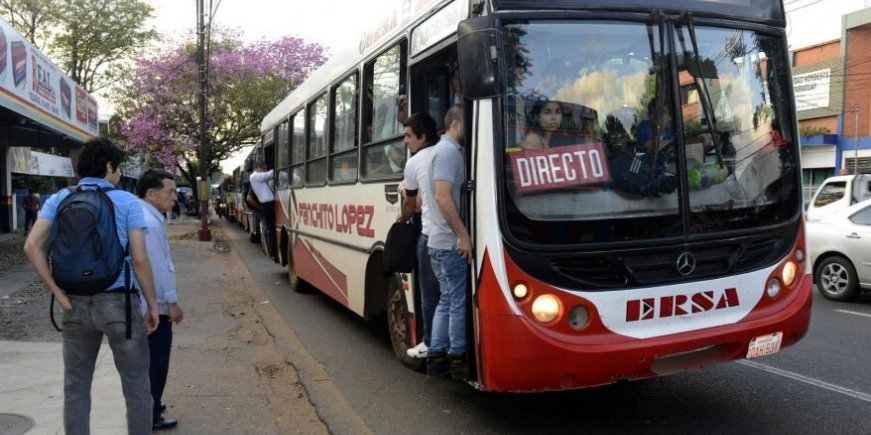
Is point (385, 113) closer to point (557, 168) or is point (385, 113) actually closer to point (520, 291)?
point (557, 168)

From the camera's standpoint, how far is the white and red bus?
3.71m

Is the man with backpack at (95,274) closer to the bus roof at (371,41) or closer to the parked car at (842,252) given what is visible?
the bus roof at (371,41)

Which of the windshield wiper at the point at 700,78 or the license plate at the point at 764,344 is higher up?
the windshield wiper at the point at 700,78

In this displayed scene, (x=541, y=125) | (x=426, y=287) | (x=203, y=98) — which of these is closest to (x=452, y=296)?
(x=426, y=287)

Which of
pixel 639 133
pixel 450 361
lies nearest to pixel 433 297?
pixel 450 361

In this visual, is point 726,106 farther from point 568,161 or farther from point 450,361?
point 450,361

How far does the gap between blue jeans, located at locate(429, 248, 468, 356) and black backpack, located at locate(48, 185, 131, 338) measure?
5.84 ft

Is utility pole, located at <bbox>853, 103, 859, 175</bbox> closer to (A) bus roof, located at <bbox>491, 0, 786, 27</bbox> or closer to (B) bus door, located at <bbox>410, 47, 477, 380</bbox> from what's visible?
(A) bus roof, located at <bbox>491, 0, 786, 27</bbox>

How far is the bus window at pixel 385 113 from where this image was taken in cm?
536

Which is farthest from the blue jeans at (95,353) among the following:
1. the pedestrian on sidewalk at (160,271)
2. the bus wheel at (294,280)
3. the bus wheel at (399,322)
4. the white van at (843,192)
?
the white van at (843,192)

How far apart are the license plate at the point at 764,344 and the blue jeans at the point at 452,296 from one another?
171cm

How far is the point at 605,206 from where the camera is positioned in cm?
381

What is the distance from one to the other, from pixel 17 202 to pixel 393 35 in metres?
25.4

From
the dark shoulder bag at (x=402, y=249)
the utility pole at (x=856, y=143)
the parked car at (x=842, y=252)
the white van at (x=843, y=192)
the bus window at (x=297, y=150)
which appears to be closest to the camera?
the dark shoulder bag at (x=402, y=249)
